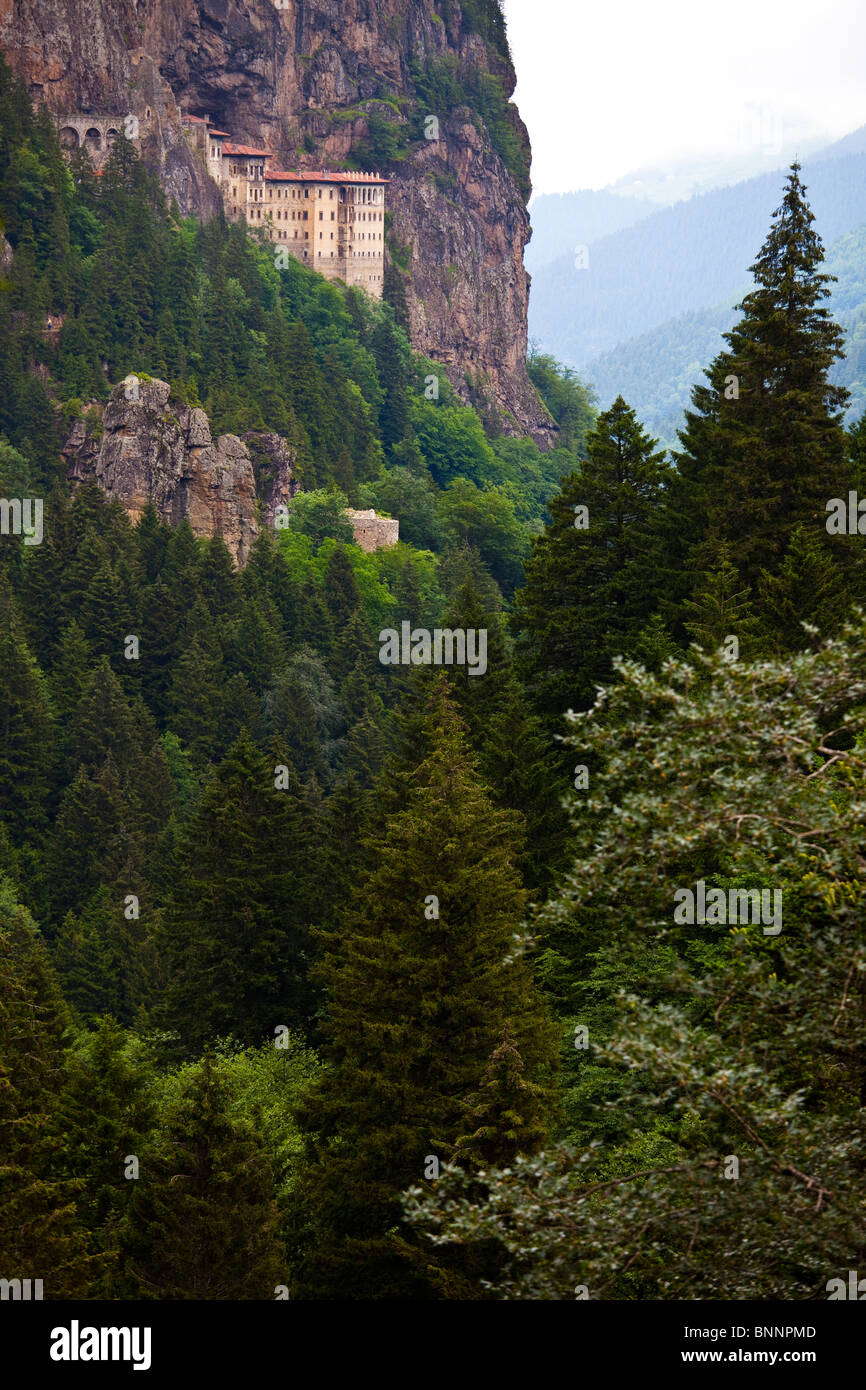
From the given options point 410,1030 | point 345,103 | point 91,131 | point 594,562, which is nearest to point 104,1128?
point 410,1030

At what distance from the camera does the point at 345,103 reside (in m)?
139

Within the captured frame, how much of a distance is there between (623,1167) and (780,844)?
8.34 metres

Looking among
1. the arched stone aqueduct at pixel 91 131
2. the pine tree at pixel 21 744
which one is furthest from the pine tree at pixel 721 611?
the arched stone aqueduct at pixel 91 131

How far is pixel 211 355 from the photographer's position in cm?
10356

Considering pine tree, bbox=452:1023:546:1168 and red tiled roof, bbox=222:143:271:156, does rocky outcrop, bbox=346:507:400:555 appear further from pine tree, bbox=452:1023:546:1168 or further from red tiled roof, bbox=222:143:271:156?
pine tree, bbox=452:1023:546:1168

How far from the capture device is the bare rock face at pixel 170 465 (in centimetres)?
8925

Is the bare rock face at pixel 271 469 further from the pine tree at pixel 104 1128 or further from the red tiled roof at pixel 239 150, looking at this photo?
the pine tree at pixel 104 1128

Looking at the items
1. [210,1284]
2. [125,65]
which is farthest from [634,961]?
[125,65]

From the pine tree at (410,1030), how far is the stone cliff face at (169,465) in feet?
218

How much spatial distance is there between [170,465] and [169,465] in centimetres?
8

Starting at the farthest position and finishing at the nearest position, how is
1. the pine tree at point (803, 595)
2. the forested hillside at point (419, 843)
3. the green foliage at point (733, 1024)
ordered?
the pine tree at point (803, 595), the forested hillside at point (419, 843), the green foliage at point (733, 1024)

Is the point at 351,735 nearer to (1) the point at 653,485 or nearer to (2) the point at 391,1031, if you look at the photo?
(1) the point at 653,485

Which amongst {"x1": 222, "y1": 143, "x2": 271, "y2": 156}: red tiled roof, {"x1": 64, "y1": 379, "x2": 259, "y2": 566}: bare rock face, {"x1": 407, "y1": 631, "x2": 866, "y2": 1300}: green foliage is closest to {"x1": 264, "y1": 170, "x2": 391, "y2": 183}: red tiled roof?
{"x1": 222, "y1": 143, "x2": 271, "y2": 156}: red tiled roof

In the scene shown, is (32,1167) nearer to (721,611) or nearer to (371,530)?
(721,611)
